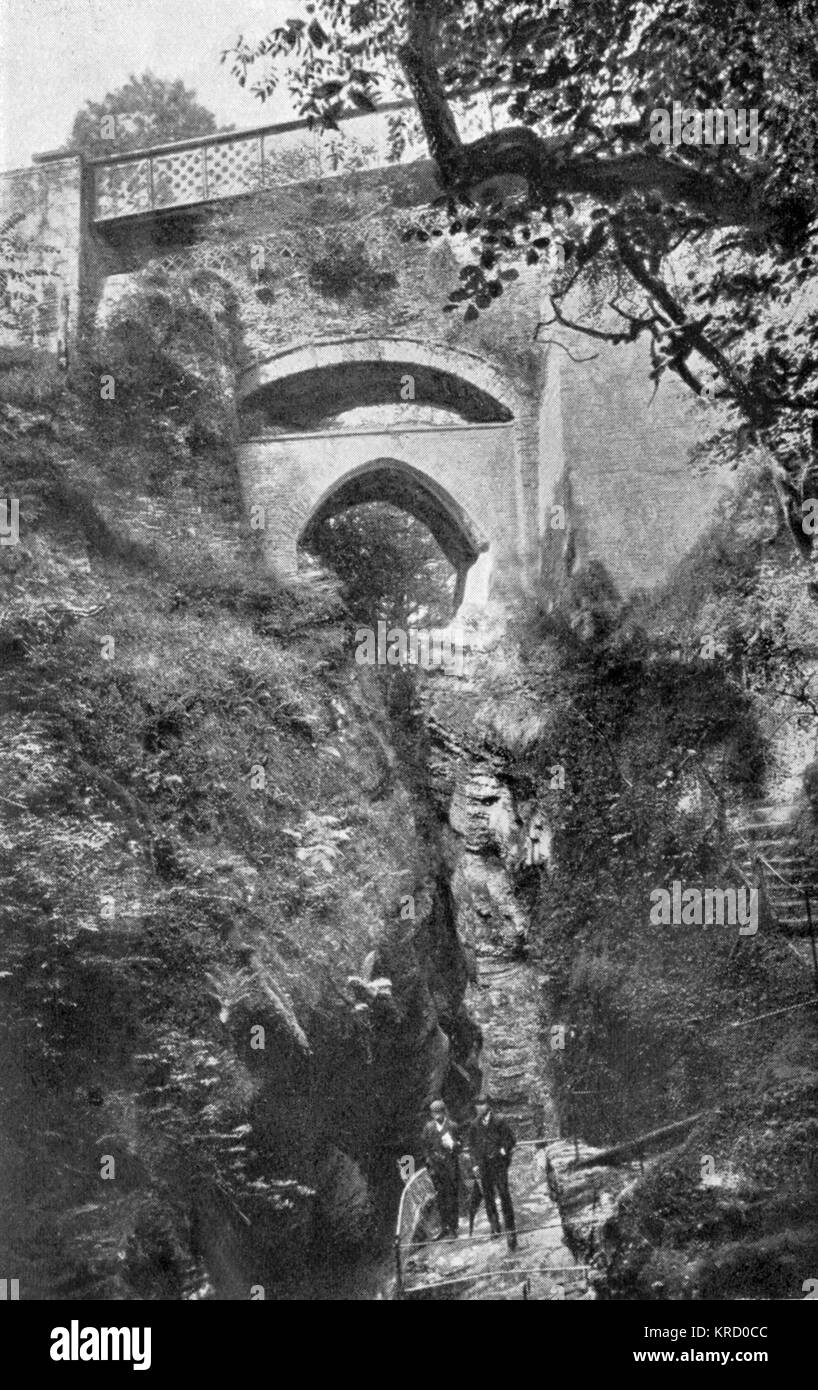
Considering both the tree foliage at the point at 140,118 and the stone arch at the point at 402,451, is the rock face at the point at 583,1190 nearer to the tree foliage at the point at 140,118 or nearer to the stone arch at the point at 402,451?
the stone arch at the point at 402,451

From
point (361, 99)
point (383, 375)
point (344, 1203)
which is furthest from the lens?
point (383, 375)

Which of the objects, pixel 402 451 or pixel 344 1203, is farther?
pixel 402 451

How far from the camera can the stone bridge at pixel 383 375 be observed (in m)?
3.20

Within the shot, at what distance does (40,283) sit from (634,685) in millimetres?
2197

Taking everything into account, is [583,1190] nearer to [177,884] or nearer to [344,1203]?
[344,1203]

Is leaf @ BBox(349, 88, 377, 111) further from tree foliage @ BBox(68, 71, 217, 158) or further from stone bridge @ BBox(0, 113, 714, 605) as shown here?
tree foliage @ BBox(68, 71, 217, 158)

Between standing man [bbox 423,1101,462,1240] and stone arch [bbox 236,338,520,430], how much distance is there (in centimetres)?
205

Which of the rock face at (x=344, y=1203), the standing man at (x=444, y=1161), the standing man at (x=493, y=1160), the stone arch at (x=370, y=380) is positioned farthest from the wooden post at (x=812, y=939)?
the stone arch at (x=370, y=380)

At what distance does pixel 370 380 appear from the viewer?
3.25m

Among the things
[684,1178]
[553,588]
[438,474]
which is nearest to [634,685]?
[553,588]

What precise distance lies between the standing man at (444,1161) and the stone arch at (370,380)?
2.05 m

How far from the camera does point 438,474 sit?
324 cm

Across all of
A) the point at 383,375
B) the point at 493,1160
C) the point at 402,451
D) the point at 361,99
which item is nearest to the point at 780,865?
the point at 493,1160

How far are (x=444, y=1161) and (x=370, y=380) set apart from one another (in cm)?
228
